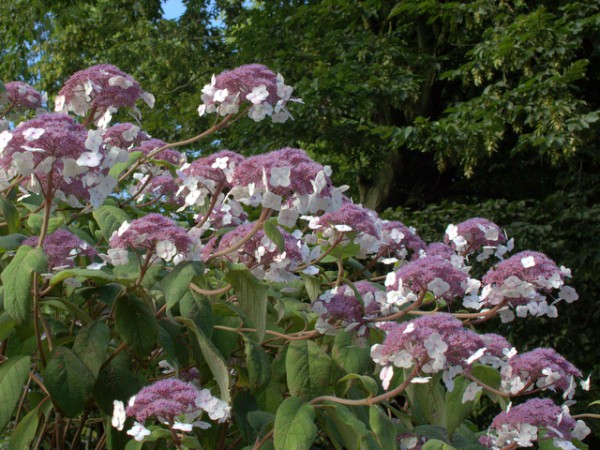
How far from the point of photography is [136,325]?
155cm

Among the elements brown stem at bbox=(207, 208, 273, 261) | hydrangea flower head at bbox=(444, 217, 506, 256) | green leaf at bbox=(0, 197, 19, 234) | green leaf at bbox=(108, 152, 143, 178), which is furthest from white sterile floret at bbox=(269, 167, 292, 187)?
hydrangea flower head at bbox=(444, 217, 506, 256)

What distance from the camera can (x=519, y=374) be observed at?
6.07 feet

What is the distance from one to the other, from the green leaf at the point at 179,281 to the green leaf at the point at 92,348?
18cm

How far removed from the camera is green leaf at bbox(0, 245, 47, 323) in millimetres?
1391

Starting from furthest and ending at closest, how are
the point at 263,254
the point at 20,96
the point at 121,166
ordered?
the point at 20,96 → the point at 121,166 → the point at 263,254

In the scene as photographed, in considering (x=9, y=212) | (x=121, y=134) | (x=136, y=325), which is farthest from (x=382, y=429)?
(x=121, y=134)

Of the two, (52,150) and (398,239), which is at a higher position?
(52,150)

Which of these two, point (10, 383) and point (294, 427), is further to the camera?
point (10, 383)

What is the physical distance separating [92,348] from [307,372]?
43 cm

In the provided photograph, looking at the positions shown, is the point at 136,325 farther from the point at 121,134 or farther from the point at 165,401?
the point at 121,134

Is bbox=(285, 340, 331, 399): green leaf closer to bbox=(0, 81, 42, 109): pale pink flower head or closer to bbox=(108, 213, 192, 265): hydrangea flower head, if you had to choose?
bbox=(108, 213, 192, 265): hydrangea flower head

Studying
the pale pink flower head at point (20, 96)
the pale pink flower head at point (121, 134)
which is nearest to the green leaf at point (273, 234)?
the pale pink flower head at point (121, 134)

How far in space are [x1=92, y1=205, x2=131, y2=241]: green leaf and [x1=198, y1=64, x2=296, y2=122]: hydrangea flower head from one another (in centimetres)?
33

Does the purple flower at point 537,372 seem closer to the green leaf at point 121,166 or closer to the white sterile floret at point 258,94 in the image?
the white sterile floret at point 258,94
